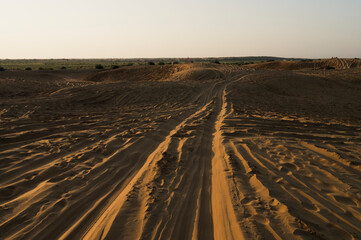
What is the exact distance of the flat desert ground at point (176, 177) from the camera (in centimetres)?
241

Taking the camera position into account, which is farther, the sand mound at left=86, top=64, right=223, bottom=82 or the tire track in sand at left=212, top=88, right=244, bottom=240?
the sand mound at left=86, top=64, right=223, bottom=82

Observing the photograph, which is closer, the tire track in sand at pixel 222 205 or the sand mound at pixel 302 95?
the tire track in sand at pixel 222 205

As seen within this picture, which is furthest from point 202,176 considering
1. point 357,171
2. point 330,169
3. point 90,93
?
point 90,93

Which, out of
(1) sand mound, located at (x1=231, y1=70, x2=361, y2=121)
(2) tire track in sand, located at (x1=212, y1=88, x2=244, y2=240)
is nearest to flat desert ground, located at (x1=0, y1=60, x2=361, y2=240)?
(2) tire track in sand, located at (x1=212, y1=88, x2=244, y2=240)

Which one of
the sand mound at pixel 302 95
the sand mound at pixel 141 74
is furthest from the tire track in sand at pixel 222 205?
the sand mound at pixel 141 74

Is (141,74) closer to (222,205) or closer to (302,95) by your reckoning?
(302,95)

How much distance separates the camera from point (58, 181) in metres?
3.31

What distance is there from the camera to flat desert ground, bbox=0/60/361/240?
2408 millimetres

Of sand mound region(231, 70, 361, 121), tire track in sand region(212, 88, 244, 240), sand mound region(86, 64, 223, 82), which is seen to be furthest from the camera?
sand mound region(86, 64, 223, 82)

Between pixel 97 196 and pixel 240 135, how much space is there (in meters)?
3.61

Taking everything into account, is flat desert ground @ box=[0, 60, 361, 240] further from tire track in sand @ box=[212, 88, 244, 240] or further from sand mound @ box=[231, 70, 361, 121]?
sand mound @ box=[231, 70, 361, 121]

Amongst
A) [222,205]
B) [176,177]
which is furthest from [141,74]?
[222,205]

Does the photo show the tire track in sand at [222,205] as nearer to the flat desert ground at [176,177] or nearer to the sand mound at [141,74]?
the flat desert ground at [176,177]

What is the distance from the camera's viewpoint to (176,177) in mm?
3523
